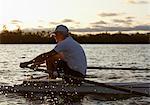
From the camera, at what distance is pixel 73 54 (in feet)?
43.6

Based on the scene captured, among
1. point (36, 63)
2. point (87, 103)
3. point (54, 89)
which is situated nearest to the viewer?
point (36, 63)

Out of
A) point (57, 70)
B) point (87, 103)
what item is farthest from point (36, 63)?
point (87, 103)

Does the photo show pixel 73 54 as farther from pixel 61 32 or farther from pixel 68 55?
pixel 61 32

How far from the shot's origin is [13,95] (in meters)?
17.0

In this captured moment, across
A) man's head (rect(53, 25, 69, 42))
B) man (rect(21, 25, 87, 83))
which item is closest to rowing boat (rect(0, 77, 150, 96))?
man (rect(21, 25, 87, 83))

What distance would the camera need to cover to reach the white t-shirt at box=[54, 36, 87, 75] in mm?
13047

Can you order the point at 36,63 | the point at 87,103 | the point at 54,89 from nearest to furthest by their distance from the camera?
the point at 36,63
the point at 87,103
the point at 54,89

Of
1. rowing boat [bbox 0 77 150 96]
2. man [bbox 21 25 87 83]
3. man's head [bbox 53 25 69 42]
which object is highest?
man's head [bbox 53 25 69 42]

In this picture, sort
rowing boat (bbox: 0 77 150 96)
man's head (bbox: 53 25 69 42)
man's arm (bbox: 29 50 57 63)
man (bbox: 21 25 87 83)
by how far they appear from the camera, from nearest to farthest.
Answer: man's arm (bbox: 29 50 57 63)
man (bbox: 21 25 87 83)
man's head (bbox: 53 25 69 42)
rowing boat (bbox: 0 77 150 96)

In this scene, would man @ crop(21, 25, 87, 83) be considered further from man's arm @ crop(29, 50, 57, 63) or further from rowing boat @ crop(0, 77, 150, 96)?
rowing boat @ crop(0, 77, 150, 96)

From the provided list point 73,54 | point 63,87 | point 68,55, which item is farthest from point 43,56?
point 63,87

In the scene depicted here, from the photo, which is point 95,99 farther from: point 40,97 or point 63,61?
point 63,61

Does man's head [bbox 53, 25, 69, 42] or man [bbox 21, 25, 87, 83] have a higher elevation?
man's head [bbox 53, 25, 69, 42]

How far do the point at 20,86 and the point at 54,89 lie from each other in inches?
60.5
